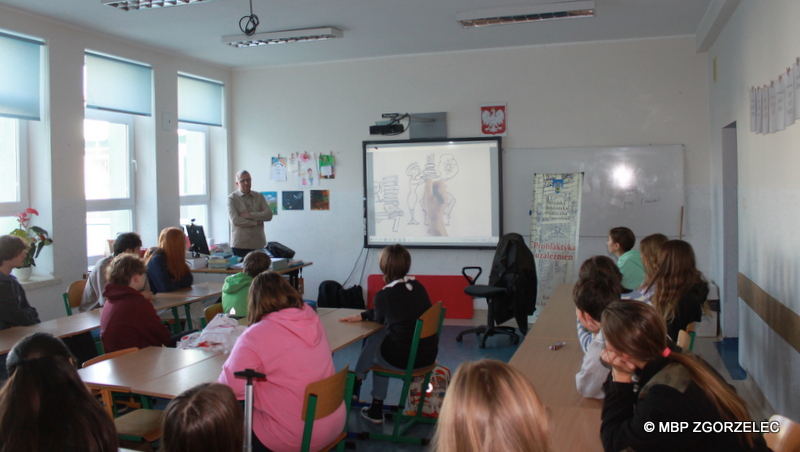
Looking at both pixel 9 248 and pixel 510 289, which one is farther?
pixel 510 289

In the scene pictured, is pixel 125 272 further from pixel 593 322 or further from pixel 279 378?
pixel 593 322

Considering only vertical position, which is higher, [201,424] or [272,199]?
[272,199]

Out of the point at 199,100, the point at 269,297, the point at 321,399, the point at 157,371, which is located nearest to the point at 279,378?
the point at 321,399

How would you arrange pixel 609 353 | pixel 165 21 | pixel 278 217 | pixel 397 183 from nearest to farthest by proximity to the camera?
pixel 609 353 → pixel 165 21 → pixel 397 183 → pixel 278 217

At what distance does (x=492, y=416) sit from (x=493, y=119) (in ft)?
19.1

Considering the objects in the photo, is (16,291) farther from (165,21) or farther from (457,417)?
(457,417)

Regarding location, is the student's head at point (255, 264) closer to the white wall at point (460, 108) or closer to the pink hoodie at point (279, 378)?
the pink hoodie at point (279, 378)

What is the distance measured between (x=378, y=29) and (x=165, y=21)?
6.26 feet

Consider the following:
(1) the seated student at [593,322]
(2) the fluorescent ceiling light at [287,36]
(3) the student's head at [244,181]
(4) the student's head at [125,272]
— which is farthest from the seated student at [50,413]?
(3) the student's head at [244,181]

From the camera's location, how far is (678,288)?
10.1 ft

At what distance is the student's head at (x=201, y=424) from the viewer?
146cm

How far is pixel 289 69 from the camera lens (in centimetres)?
746

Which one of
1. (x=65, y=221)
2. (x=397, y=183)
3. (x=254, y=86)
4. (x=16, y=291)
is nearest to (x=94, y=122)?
(x=65, y=221)

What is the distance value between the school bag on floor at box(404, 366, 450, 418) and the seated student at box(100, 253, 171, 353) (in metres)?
1.51
